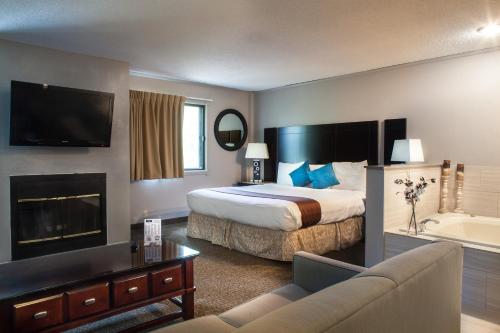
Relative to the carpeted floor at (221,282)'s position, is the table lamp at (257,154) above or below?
above

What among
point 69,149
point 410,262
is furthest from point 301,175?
point 410,262

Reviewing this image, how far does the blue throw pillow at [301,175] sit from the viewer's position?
5.32m

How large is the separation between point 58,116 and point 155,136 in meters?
1.65

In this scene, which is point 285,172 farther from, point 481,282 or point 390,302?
point 390,302

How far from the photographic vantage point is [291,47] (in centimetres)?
382

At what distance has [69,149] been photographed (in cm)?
409

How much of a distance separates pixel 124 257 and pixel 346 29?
2.84 m

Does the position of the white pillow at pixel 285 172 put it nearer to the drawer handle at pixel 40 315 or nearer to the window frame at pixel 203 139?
the window frame at pixel 203 139

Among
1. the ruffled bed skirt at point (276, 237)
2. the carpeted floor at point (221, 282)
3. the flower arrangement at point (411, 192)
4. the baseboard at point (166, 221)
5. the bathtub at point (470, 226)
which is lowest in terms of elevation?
the carpeted floor at point (221, 282)

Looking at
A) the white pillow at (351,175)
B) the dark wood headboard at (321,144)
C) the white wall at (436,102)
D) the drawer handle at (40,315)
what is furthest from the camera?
the dark wood headboard at (321,144)


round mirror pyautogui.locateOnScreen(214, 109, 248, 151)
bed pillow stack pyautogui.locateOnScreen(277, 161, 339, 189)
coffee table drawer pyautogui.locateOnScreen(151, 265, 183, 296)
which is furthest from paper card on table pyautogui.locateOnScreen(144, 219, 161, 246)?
round mirror pyautogui.locateOnScreen(214, 109, 248, 151)

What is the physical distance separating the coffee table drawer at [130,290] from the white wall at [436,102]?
3868mm

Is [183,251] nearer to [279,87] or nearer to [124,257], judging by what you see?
[124,257]

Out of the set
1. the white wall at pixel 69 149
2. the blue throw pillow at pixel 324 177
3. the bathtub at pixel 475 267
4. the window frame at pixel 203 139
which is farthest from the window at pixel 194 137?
the bathtub at pixel 475 267
